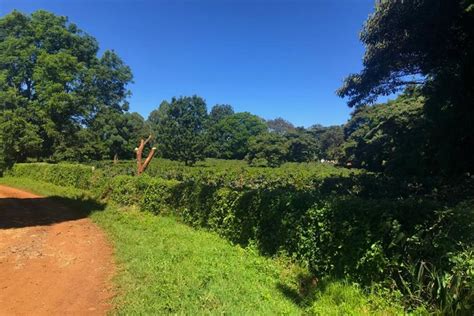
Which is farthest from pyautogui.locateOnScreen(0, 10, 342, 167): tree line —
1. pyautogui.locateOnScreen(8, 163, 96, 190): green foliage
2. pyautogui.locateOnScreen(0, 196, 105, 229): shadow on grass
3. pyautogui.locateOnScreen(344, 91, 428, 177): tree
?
pyautogui.locateOnScreen(344, 91, 428, 177): tree

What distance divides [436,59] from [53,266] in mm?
13229

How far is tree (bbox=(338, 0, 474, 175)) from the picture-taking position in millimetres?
11188

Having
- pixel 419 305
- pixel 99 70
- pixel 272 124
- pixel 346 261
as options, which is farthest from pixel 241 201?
pixel 272 124

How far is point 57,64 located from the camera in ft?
113

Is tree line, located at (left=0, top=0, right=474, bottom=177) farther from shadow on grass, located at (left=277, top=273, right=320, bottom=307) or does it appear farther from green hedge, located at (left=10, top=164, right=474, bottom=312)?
shadow on grass, located at (left=277, top=273, right=320, bottom=307)

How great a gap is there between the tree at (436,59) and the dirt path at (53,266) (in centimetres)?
1065

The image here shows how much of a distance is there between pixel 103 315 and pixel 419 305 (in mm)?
4008

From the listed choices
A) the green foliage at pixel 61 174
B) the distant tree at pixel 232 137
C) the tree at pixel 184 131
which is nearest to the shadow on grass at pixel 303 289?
the green foliage at pixel 61 174

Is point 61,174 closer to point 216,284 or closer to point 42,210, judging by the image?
point 42,210

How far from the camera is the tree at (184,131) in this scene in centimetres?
5594

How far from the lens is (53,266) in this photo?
7188 millimetres

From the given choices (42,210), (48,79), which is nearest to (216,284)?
(42,210)

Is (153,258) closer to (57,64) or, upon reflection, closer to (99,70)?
(57,64)

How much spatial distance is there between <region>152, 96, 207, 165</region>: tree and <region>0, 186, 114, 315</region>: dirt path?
4333 centimetres
